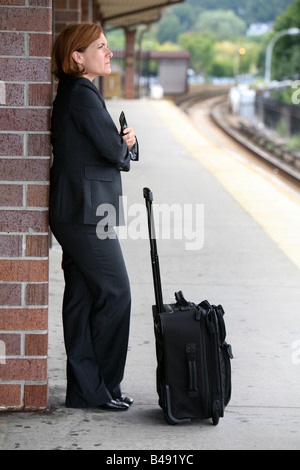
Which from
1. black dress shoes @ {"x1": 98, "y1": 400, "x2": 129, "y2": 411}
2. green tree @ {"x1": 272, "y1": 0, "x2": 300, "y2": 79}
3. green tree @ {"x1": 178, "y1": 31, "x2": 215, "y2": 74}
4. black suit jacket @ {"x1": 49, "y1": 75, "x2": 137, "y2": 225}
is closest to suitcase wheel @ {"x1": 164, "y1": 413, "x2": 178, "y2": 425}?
black dress shoes @ {"x1": 98, "y1": 400, "x2": 129, "y2": 411}

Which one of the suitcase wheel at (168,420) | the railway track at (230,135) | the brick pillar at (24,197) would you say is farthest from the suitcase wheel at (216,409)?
the railway track at (230,135)

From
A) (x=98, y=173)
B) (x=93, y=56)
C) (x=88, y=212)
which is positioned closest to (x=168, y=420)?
(x=88, y=212)

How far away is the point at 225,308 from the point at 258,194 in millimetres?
5329

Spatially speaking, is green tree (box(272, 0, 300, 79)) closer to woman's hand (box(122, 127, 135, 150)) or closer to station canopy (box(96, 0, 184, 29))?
Result: station canopy (box(96, 0, 184, 29))

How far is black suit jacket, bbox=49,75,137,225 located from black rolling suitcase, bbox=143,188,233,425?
54 centimetres

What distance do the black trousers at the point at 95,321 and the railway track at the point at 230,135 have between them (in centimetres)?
1472

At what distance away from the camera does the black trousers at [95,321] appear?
150 inches

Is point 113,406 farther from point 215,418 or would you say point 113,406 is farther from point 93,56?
point 93,56

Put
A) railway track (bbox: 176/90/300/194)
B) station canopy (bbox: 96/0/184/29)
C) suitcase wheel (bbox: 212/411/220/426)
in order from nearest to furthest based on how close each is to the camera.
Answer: suitcase wheel (bbox: 212/411/220/426)
station canopy (bbox: 96/0/184/29)
railway track (bbox: 176/90/300/194)

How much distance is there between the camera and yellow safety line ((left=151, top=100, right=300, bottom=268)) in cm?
854

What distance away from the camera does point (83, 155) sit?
3670 mm

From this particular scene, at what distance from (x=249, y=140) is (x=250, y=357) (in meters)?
28.9

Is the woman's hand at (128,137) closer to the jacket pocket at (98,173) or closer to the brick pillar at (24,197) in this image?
the jacket pocket at (98,173)

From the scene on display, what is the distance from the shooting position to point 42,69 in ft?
12.0
